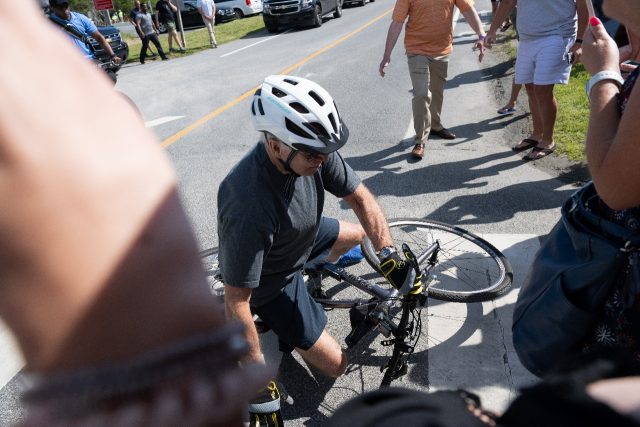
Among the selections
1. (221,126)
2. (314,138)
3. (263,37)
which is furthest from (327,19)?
(314,138)

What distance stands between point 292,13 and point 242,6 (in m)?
7.49

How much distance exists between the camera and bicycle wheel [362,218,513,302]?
3482 mm

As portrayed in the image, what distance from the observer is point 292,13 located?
58.9 feet

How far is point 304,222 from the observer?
8.85 ft

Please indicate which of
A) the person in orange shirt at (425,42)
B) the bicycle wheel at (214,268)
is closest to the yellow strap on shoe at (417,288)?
the bicycle wheel at (214,268)

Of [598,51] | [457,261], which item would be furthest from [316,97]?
[457,261]

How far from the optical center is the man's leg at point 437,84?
599 centimetres

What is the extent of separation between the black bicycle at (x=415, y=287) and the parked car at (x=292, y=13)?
15650mm

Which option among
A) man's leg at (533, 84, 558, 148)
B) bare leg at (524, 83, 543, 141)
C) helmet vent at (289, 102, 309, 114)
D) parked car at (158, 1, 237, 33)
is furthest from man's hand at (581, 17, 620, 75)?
parked car at (158, 1, 237, 33)

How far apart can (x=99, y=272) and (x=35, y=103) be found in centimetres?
17

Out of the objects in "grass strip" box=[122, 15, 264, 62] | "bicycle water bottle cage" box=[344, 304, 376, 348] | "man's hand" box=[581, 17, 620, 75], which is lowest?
"grass strip" box=[122, 15, 264, 62]

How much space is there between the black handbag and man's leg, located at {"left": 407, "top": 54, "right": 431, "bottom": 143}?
4166 mm

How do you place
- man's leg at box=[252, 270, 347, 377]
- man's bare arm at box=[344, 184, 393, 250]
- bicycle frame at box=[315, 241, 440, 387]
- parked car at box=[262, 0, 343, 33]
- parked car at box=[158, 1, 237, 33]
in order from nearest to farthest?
man's leg at box=[252, 270, 347, 377], bicycle frame at box=[315, 241, 440, 387], man's bare arm at box=[344, 184, 393, 250], parked car at box=[262, 0, 343, 33], parked car at box=[158, 1, 237, 33]

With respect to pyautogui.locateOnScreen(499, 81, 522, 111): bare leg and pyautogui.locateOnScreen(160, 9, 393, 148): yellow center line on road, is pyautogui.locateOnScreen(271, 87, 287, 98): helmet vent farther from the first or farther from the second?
pyautogui.locateOnScreen(499, 81, 522, 111): bare leg
